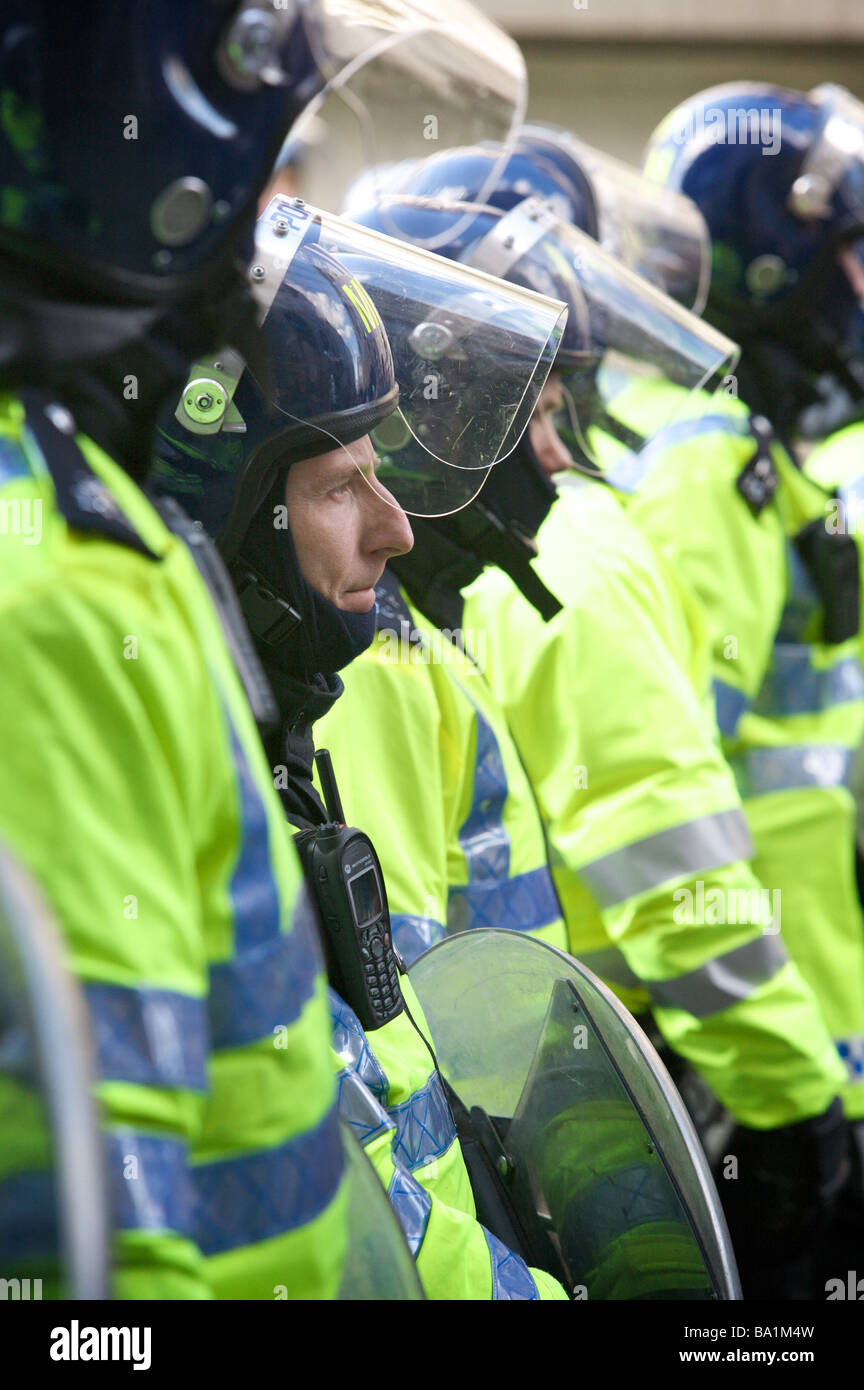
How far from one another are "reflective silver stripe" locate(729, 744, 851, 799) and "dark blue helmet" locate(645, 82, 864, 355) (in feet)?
3.16

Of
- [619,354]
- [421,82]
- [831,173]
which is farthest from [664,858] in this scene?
[831,173]

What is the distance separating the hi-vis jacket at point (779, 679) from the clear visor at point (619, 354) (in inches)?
17.9

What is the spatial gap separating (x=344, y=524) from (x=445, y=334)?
244mm

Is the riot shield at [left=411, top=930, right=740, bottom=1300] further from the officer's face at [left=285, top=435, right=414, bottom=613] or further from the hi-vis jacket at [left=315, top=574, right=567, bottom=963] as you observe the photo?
the officer's face at [left=285, top=435, right=414, bottom=613]

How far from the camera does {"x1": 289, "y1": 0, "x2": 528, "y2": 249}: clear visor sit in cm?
178

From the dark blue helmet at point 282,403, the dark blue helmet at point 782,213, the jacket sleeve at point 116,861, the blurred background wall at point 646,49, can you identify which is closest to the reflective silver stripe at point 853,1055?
the dark blue helmet at point 782,213

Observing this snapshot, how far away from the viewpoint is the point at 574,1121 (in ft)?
5.25

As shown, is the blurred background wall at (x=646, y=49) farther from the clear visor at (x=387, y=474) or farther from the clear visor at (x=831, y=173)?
the clear visor at (x=387, y=474)

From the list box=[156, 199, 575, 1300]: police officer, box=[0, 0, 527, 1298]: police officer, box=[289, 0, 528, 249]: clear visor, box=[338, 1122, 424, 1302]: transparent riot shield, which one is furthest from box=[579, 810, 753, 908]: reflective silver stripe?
box=[0, 0, 527, 1298]: police officer

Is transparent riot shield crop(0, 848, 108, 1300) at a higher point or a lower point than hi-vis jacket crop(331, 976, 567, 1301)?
higher

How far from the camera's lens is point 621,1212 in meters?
1.55

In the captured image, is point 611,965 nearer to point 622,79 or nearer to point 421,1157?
point 421,1157
